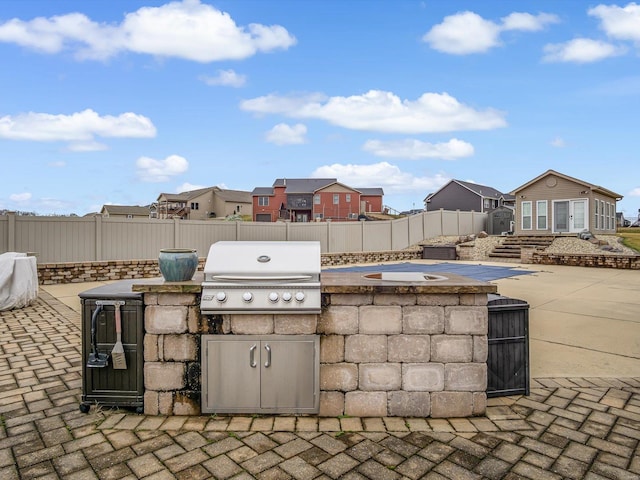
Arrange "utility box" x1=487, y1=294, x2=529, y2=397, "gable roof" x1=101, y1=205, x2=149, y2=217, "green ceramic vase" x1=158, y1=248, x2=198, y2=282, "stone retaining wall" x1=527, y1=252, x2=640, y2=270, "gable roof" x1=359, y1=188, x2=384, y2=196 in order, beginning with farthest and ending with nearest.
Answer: "gable roof" x1=101, y1=205, x2=149, y2=217, "gable roof" x1=359, y1=188, x2=384, y2=196, "stone retaining wall" x1=527, y1=252, x2=640, y2=270, "utility box" x1=487, y1=294, x2=529, y2=397, "green ceramic vase" x1=158, y1=248, x2=198, y2=282

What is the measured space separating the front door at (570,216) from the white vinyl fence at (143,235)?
8667 millimetres

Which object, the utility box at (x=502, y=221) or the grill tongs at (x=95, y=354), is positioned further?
the utility box at (x=502, y=221)

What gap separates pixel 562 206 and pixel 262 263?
2182 cm

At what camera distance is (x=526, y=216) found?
21.5 metres

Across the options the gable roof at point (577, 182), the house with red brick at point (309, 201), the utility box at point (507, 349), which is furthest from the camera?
the house with red brick at point (309, 201)

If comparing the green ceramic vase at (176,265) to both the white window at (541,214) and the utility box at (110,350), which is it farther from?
the white window at (541,214)

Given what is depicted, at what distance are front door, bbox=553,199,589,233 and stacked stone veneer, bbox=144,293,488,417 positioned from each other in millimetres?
20530

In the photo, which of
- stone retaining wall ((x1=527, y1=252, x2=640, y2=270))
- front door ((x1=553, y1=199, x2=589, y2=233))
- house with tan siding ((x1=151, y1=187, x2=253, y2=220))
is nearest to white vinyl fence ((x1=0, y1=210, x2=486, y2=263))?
stone retaining wall ((x1=527, y1=252, x2=640, y2=270))

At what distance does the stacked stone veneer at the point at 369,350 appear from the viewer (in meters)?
2.79

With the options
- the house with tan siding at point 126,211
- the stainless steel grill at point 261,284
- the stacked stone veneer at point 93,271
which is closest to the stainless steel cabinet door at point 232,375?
the stainless steel grill at point 261,284

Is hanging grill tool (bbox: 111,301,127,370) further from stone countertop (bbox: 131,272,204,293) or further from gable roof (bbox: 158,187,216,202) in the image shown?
gable roof (bbox: 158,187,216,202)

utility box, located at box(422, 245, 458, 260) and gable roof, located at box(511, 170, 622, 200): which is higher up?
gable roof, located at box(511, 170, 622, 200)

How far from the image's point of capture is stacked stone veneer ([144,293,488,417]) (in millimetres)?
2789

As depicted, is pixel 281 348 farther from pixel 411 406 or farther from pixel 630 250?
pixel 630 250
